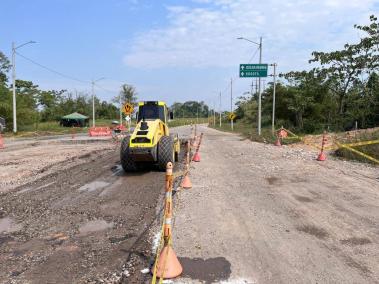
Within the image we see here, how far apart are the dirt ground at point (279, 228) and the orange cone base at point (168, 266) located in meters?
0.12

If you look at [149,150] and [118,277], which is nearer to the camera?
[118,277]

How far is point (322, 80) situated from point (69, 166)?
3294cm

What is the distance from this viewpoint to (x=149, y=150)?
14227 millimetres

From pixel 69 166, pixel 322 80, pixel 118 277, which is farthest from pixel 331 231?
pixel 322 80

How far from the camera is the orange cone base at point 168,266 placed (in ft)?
18.4

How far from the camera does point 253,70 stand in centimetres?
3819

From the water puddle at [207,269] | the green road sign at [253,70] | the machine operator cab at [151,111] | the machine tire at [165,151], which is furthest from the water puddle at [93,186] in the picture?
the green road sign at [253,70]

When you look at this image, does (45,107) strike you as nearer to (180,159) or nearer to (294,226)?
(180,159)

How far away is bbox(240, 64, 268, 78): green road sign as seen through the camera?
3800 centimetres

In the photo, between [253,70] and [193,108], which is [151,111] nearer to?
[253,70]

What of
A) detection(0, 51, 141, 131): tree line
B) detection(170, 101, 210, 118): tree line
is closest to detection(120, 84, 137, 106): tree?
detection(0, 51, 141, 131): tree line

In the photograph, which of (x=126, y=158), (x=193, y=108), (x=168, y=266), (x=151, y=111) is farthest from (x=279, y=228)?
(x=193, y=108)

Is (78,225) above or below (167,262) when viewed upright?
below

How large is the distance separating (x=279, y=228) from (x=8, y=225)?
17.0 feet
